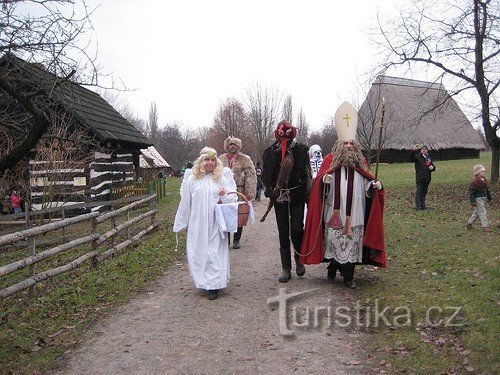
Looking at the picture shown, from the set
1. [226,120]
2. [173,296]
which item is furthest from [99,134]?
[226,120]

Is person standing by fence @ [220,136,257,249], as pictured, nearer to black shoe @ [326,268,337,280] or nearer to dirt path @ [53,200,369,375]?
dirt path @ [53,200,369,375]

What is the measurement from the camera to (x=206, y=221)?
6383 mm

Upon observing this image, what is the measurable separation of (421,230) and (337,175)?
5295 mm

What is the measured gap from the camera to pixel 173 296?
21.2ft

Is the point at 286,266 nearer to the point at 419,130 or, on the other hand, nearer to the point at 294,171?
the point at 294,171

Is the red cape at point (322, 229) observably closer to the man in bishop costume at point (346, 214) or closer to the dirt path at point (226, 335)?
the man in bishop costume at point (346, 214)

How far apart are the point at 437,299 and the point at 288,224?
7.17 ft

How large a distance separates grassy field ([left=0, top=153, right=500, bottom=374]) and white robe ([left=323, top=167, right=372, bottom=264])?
0.49m

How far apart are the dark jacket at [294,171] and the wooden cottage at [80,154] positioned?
13.1ft

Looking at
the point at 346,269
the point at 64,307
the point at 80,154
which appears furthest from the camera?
the point at 80,154

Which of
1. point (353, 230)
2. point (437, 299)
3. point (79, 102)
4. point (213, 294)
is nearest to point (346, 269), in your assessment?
point (353, 230)

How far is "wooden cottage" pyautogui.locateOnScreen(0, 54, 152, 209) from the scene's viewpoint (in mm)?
14641

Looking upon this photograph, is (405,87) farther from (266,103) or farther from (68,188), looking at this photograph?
(68,188)

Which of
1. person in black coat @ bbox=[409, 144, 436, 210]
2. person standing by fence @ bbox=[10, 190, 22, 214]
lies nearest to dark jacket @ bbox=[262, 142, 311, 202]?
person in black coat @ bbox=[409, 144, 436, 210]
